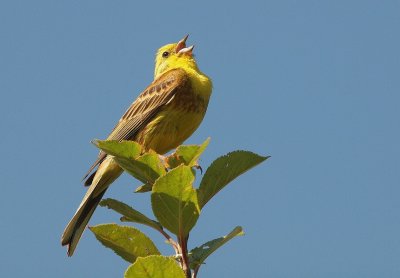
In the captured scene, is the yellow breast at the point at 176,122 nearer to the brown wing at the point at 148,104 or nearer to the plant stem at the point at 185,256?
the brown wing at the point at 148,104

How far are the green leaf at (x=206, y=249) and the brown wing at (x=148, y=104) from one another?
347 centimetres

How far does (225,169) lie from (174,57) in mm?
4739

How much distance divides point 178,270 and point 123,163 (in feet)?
3.09

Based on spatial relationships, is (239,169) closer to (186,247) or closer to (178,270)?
(186,247)

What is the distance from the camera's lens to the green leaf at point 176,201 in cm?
277

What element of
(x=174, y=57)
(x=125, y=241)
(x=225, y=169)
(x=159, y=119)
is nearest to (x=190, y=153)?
(x=225, y=169)

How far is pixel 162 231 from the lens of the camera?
3117 mm

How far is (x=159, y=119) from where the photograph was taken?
6285 millimetres


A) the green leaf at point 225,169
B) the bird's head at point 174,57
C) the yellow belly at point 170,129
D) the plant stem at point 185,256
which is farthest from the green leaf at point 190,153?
the bird's head at point 174,57

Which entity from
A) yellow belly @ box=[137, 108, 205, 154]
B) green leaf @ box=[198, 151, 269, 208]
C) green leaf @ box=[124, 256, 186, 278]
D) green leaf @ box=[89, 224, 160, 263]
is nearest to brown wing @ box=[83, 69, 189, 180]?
yellow belly @ box=[137, 108, 205, 154]

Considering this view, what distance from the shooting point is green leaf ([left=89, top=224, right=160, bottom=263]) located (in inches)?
114

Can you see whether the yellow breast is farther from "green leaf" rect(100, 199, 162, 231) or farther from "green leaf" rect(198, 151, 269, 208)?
"green leaf" rect(198, 151, 269, 208)

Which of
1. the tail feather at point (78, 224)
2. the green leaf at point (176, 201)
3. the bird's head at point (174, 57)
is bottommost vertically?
the green leaf at point (176, 201)

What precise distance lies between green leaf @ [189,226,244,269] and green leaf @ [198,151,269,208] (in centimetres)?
19
